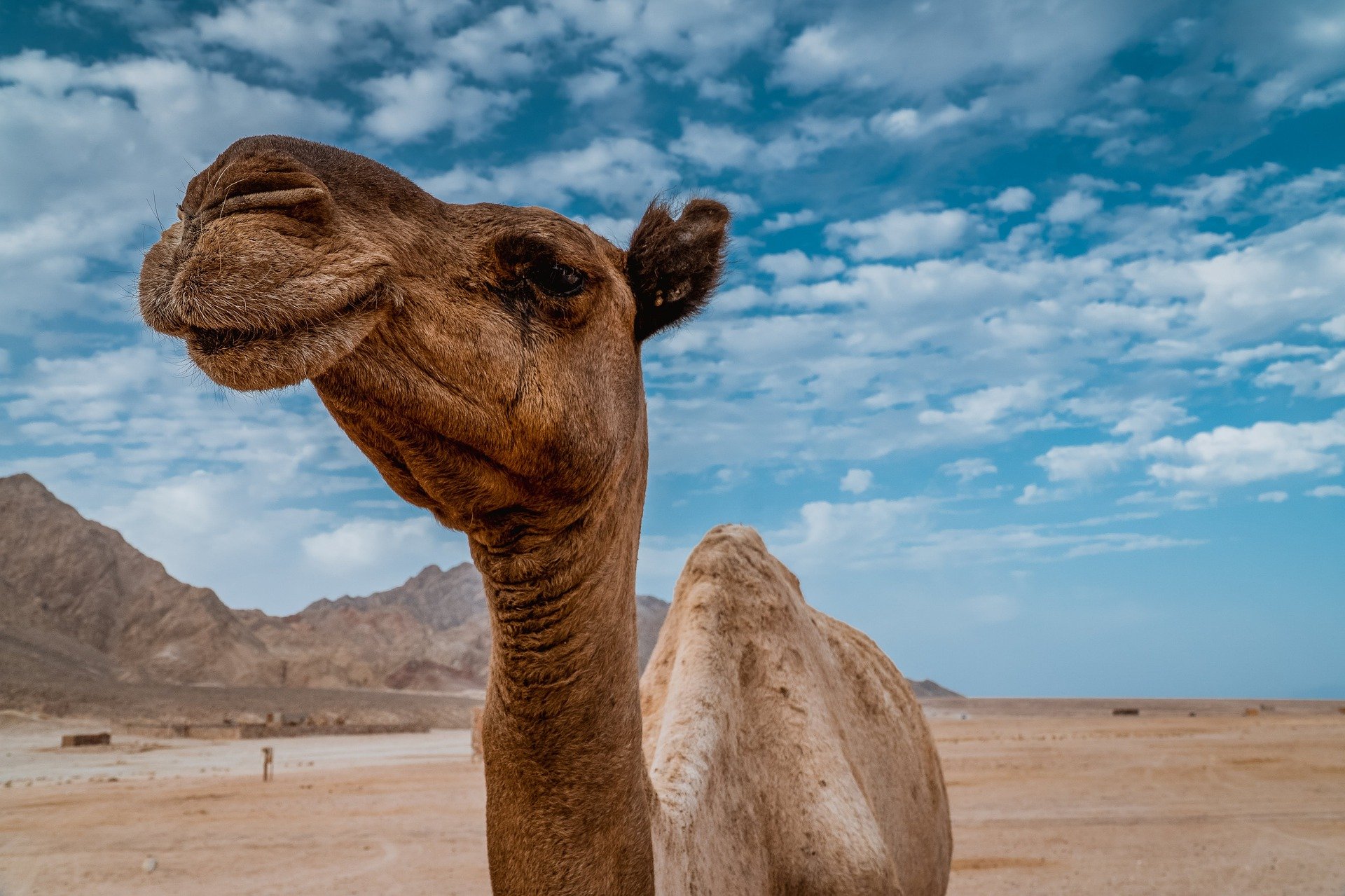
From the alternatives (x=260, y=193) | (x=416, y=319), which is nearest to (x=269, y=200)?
(x=260, y=193)

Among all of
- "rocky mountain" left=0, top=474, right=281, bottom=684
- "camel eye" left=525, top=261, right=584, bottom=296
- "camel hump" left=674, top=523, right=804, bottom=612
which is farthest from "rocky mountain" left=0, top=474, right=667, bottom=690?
"camel eye" left=525, top=261, right=584, bottom=296

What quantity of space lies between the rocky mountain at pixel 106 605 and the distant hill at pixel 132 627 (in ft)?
0.27

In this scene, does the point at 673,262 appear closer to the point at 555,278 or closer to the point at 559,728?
the point at 555,278

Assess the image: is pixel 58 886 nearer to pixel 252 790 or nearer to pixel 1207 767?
pixel 252 790

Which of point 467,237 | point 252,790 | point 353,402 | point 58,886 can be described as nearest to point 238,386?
point 353,402

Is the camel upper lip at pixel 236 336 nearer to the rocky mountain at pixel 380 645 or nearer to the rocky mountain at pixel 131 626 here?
the rocky mountain at pixel 131 626

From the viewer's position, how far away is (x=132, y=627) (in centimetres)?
7319

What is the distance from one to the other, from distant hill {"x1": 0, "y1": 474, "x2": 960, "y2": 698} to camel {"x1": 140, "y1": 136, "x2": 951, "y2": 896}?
5886 cm

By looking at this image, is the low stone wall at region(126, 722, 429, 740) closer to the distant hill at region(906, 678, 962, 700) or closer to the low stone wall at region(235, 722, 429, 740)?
the low stone wall at region(235, 722, 429, 740)

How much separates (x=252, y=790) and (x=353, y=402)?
20.9m

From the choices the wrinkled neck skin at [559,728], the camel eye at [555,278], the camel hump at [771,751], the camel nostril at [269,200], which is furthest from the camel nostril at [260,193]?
the camel hump at [771,751]

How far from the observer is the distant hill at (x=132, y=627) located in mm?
63844

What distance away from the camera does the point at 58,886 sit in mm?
10945

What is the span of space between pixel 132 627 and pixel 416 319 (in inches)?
3224
